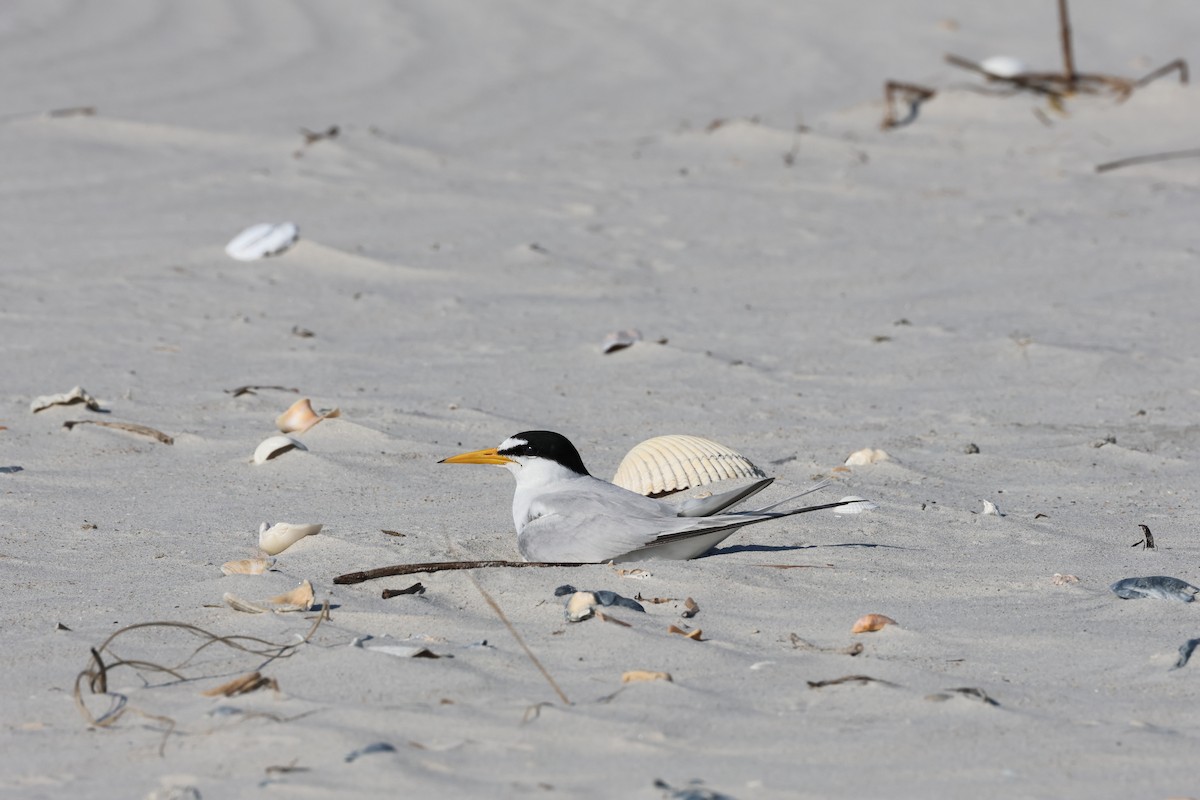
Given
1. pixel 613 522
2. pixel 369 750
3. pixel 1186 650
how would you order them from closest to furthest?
pixel 369 750 → pixel 1186 650 → pixel 613 522

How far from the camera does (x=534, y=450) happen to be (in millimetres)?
3633

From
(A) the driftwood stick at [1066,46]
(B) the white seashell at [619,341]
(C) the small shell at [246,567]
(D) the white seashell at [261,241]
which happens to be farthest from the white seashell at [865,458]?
(A) the driftwood stick at [1066,46]

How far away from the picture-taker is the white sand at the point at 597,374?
7.76 feet

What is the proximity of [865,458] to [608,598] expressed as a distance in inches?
62.5

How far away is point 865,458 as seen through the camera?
4.37 m

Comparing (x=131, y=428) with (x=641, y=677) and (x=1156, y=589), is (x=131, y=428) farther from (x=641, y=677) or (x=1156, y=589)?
(x=1156, y=589)

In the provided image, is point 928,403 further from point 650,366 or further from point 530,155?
point 530,155

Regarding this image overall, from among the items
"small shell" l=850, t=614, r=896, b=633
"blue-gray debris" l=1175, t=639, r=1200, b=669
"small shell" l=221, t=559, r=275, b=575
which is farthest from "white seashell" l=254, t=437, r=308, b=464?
"blue-gray debris" l=1175, t=639, r=1200, b=669

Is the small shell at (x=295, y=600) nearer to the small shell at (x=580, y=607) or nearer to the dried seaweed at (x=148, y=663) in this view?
the dried seaweed at (x=148, y=663)

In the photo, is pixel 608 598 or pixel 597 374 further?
pixel 597 374

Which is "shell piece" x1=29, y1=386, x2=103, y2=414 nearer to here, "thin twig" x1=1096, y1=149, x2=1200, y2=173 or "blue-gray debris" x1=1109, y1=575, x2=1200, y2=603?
"blue-gray debris" x1=1109, y1=575, x2=1200, y2=603

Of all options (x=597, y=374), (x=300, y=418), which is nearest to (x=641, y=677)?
(x=300, y=418)

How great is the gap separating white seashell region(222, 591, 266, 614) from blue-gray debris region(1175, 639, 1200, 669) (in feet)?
5.65

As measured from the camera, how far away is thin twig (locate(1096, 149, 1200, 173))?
26.2 ft
